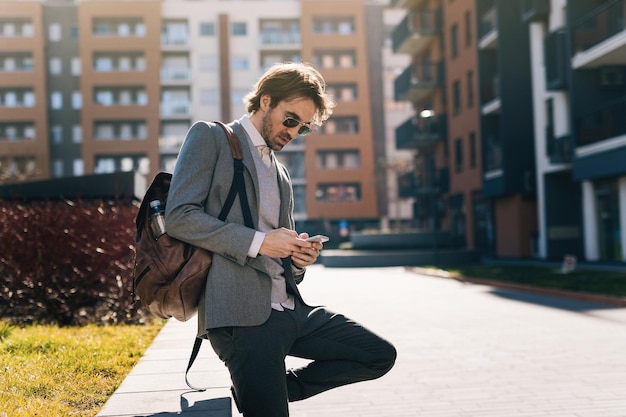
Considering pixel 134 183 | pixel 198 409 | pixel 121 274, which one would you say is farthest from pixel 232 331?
pixel 134 183

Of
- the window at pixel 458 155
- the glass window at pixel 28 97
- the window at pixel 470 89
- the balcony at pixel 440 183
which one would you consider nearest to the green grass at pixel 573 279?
the window at pixel 470 89

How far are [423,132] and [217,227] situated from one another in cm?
4280

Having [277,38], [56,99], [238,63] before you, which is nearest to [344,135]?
[277,38]

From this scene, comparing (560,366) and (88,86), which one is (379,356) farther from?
(88,86)

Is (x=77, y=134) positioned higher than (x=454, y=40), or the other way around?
(x=454, y=40)

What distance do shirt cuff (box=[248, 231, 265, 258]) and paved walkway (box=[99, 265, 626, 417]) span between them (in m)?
1.25

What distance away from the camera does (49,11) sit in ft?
230

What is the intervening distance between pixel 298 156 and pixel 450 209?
2749 centimetres

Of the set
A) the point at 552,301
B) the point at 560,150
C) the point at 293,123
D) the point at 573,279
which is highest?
the point at 560,150

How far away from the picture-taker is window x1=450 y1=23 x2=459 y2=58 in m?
41.7

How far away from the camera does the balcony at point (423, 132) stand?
44.3 meters

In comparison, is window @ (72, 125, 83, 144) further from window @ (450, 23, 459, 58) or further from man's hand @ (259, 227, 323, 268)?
man's hand @ (259, 227, 323, 268)

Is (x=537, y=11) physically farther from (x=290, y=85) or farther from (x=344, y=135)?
(x=344, y=135)

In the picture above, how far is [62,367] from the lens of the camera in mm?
6289
